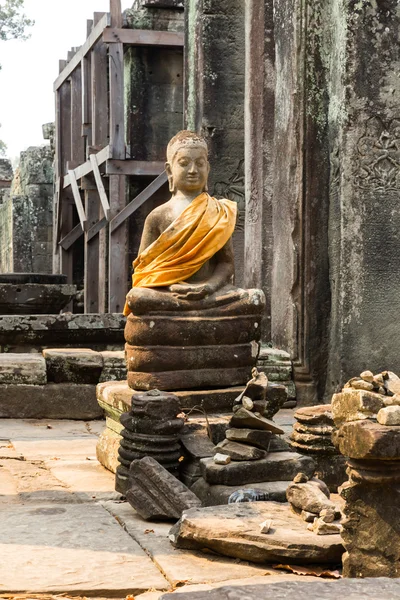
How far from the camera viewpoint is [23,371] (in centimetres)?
768

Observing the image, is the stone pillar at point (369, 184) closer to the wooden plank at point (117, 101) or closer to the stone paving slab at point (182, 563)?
the stone paving slab at point (182, 563)

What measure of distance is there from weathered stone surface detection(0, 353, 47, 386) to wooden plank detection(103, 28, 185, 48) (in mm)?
7771

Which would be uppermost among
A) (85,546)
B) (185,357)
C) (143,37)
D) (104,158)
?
(143,37)

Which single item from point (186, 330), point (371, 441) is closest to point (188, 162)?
point (186, 330)

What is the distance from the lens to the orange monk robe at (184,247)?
231 inches

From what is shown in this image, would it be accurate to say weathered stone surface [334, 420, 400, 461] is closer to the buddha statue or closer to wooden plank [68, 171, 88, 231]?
the buddha statue

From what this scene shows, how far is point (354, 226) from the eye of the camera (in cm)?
724

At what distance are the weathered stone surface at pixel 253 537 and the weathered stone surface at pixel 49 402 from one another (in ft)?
12.4

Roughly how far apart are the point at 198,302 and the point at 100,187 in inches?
364

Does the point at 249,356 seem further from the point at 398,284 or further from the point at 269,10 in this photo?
the point at 269,10

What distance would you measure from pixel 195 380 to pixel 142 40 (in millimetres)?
9768

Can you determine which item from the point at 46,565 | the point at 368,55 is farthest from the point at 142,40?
the point at 46,565

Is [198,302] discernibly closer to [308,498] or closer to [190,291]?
[190,291]

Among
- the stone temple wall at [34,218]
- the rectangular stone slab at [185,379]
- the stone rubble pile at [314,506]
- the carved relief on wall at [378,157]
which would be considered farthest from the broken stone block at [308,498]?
the stone temple wall at [34,218]
